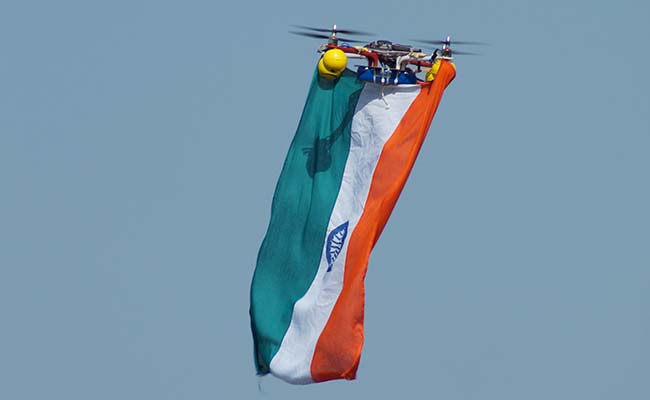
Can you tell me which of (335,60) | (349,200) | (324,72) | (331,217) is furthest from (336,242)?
(335,60)

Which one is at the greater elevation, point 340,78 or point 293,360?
point 340,78

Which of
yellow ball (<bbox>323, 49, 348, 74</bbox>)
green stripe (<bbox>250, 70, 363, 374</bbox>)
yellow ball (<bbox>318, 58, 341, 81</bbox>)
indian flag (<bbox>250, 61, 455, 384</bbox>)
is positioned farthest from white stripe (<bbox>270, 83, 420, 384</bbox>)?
yellow ball (<bbox>323, 49, 348, 74</bbox>)

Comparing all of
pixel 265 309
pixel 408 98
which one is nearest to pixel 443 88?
pixel 408 98

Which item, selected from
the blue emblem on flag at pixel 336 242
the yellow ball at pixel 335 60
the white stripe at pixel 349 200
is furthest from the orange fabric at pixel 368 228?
the yellow ball at pixel 335 60

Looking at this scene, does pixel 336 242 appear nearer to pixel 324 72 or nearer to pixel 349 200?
pixel 349 200

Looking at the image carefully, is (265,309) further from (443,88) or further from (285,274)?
(443,88)
